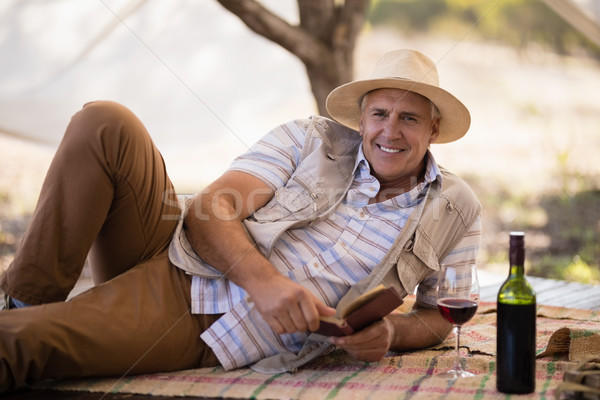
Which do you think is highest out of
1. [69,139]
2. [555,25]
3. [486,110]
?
[555,25]

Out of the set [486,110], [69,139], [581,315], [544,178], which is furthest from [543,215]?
[69,139]

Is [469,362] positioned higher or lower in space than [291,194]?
lower

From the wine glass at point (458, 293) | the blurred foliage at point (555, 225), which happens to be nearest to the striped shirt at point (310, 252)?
the wine glass at point (458, 293)

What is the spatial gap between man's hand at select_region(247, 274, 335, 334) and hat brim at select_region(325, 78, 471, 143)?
0.82 meters

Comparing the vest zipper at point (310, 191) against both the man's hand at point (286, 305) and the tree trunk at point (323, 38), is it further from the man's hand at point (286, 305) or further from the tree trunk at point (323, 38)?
the tree trunk at point (323, 38)

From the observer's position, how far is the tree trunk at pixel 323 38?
12.2 ft

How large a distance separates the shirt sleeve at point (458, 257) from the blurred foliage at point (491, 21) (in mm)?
6152

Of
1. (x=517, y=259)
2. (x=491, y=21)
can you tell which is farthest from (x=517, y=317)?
(x=491, y=21)

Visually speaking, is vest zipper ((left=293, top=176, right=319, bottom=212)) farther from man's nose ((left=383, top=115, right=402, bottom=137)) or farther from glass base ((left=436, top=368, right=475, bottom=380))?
glass base ((left=436, top=368, right=475, bottom=380))

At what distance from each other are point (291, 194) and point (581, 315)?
1.38 meters

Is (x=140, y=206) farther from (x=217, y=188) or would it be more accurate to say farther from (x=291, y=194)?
(x=291, y=194)

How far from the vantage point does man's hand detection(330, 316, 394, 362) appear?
6.18 feet

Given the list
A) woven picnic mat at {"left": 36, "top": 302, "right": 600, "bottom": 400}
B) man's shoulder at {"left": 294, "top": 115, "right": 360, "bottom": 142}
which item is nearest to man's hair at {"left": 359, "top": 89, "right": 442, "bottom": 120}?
man's shoulder at {"left": 294, "top": 115, "right": 360, "bottom": 142}

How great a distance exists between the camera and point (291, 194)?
2.27 m
